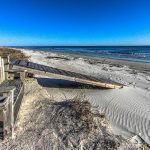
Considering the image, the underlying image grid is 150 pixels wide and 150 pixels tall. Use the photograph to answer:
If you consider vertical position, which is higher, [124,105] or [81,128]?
[81,128]

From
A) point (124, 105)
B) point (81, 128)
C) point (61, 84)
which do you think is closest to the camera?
point (81, 128)

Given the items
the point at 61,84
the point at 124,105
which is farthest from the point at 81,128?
the point at 61,84

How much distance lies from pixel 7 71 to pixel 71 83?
3.16 metres

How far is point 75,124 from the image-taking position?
4805 millimetres

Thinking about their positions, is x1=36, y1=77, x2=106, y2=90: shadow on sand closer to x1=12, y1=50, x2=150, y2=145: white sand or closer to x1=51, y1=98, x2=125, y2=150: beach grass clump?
x1=12, y1=50, x2=150, y2=145: white sand

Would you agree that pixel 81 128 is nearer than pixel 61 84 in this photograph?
Yes

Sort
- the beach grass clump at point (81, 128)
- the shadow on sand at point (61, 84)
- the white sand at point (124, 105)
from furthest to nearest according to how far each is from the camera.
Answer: the shadow on sand at point (61, 84) < the white sand at point (124, 105) < the beach grass clump at point (81, 128)

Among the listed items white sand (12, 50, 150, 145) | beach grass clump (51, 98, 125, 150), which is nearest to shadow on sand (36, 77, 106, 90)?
white sand (12, 50, 150, 145)

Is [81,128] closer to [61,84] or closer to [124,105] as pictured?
[124,105]

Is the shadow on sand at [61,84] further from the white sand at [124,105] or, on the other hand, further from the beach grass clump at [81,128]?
the beach grass clump at [81,128]

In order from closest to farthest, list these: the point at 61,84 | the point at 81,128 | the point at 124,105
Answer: the point at 81,128, the point at 124,105, the point at 61,84

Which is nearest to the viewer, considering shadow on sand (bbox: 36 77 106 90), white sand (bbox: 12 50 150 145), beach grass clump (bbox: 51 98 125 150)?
beach grass clump (bbox: 51 98 125 150)

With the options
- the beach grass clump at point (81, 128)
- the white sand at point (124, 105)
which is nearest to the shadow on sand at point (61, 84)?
the white sand at point (124, 105)

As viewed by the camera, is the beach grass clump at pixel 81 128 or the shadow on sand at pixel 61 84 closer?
the beach grass clump at pixel 81 128
